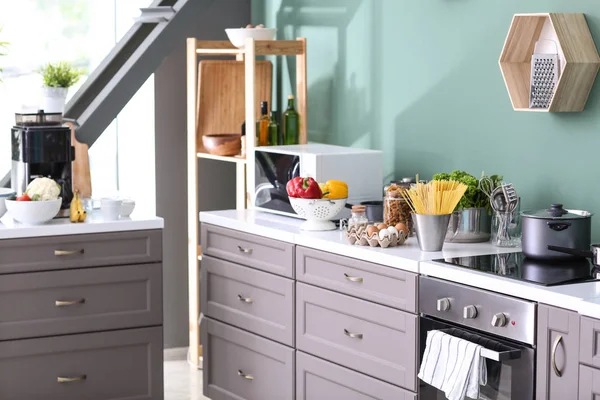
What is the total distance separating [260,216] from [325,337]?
0.80 m

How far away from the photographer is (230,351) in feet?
13.8

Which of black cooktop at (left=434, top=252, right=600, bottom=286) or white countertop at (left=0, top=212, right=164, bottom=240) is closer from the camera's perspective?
black cooktop at (left=434, top=252, right=600, bottom=286)

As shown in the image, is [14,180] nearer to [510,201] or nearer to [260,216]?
[260,216]

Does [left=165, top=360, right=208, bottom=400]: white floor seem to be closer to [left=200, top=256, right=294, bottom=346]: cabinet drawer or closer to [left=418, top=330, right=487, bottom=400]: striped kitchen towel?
[left=200, top=256, right=294, bottom=346]: cabinet drawer

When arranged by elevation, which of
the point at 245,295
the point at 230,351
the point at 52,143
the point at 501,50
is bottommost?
the point at 230,351

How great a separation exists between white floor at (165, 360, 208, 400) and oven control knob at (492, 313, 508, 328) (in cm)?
226

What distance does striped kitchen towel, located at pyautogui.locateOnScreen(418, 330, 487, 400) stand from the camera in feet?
9.20

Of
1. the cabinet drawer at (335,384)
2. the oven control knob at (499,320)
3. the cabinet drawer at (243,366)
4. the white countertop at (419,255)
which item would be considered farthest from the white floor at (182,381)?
the oven control knob at (499,320)

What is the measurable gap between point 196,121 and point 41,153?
112cm

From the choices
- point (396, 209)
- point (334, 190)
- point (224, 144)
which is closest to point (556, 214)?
point (396, 209)

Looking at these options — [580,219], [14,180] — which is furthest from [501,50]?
[14,180]

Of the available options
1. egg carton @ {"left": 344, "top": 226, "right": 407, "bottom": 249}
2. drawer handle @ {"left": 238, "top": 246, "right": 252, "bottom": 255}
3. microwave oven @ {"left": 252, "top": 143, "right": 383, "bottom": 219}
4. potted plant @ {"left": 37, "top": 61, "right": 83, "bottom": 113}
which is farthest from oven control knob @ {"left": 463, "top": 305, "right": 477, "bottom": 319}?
potted plant @ {"left": 37, "top": 61, "right": 83, "bottom": 113}

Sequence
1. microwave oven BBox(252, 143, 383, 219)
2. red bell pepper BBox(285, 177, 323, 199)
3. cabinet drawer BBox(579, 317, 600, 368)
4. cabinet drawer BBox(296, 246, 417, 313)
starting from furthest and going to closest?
1. microwave oven BBox(252, 143, 383, 219)
2. red bell pepper BBox(285, 177, 323, 199)
3. cabinet drawer BBox(296, 246, 417, 313)
4. cabinet drawer BBox(579, 317, 600, 368)

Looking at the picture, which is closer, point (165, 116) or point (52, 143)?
point (52, 143)
